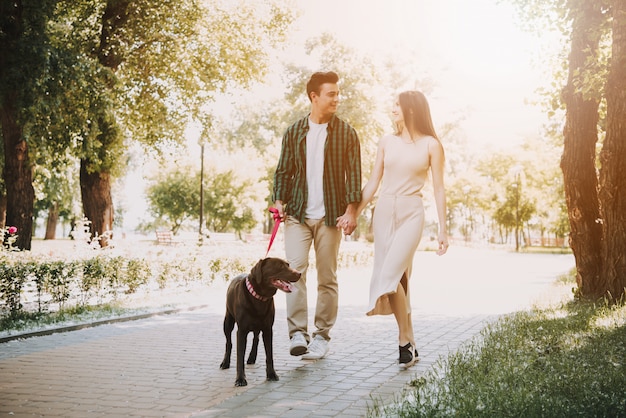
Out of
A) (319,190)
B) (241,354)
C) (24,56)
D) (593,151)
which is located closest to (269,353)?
(241,354)

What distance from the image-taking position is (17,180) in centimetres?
1811

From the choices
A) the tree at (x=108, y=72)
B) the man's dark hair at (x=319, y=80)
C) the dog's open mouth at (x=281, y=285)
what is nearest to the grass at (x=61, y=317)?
the dog's open mouth at (x=281, y=285)

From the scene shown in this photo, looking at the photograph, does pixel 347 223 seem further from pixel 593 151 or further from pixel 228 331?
pixel 593 151

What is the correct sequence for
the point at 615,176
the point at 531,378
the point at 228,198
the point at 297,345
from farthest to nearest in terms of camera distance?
the point at 228,198 < the point at 615,176 < the point at 297,345 < the point at 531,378

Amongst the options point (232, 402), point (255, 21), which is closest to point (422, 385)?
point (232, 402)

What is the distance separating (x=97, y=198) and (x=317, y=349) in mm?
15914

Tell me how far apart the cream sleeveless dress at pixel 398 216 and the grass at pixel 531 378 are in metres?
0.86

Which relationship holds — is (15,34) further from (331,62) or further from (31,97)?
(331,62)

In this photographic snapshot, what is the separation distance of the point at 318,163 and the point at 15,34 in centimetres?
1116

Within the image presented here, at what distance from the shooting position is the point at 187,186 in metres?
56.4

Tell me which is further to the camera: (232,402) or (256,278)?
(256,278)

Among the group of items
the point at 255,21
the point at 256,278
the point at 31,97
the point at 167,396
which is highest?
the point at 255,21

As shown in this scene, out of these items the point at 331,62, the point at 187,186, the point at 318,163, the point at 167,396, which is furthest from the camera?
the point at 187,186

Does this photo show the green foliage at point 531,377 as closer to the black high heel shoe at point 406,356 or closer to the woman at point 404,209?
the black high heel shoe at point 406,356
